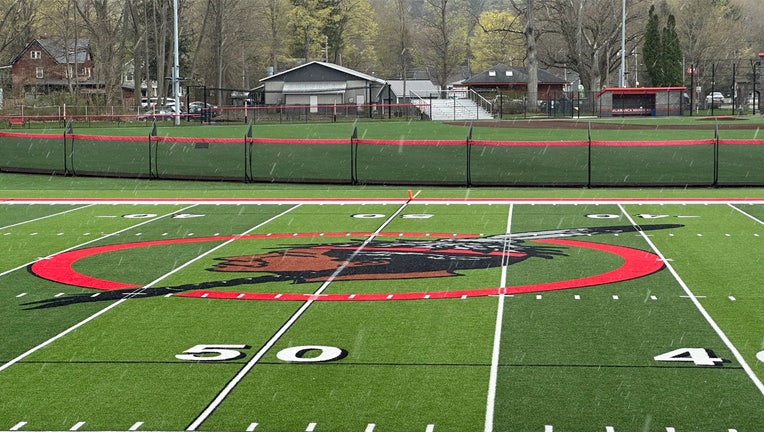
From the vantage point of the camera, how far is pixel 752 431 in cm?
830

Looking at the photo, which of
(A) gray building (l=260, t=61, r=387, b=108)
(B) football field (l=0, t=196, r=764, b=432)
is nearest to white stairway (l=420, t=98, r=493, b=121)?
(A) gray building (l=260, t=61, r=387, b=108)

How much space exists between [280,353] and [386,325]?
1.72m

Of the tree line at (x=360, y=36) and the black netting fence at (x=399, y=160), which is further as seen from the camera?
the tree line at (x=360, y=36)

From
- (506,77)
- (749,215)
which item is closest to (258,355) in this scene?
(749,215)

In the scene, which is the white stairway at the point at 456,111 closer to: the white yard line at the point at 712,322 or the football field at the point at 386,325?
the football field at the point at 386,325

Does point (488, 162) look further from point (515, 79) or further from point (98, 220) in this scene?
point (515, 79)

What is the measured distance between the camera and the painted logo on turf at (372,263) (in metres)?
14.3

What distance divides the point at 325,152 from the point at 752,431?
28.2 m

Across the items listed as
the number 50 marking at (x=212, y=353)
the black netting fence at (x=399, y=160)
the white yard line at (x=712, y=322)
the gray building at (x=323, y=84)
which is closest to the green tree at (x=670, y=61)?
the gray building at (x=323, y=84)

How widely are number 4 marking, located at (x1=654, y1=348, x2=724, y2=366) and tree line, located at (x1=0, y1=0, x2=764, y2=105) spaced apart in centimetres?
6442

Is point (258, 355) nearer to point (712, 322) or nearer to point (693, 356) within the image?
point (693, 356)

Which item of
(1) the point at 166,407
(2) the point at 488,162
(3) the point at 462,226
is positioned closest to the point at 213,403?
(1) the point at 166,407

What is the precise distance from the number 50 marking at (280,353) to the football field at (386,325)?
0.04 metres

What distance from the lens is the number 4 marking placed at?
1033cm
